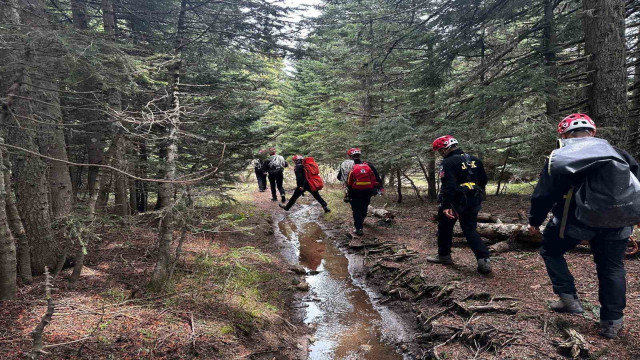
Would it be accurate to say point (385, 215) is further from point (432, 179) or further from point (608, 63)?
point (608, 63)

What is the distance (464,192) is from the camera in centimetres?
525

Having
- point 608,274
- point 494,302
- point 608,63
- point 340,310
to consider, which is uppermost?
point 608,63

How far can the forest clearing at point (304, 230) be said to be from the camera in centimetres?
338

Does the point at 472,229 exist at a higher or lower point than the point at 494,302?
higher

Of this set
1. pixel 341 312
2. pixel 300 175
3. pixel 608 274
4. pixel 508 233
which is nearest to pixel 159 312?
pixel 341 312

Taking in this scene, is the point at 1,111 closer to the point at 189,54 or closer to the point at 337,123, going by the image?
the point at 189,54

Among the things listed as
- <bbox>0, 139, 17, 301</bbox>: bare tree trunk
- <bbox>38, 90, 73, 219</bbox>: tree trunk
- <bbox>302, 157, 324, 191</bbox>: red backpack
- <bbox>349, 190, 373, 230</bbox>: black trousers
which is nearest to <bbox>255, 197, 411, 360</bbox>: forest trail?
<bbox>349, 190, 373, 230</bbox>: black trousers

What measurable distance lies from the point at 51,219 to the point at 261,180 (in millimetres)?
12164

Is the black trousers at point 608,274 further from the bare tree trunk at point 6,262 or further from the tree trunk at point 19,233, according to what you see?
the tree trunk at point 19,233

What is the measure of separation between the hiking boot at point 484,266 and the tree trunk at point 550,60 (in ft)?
12.8

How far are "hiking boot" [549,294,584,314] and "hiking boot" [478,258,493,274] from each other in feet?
4.46

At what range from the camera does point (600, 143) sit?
10.9ft

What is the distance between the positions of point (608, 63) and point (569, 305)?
4992mm

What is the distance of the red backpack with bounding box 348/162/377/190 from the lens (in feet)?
27.9
